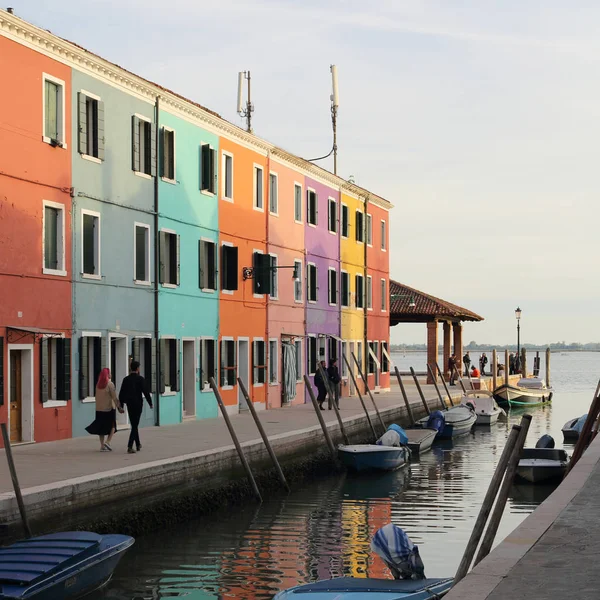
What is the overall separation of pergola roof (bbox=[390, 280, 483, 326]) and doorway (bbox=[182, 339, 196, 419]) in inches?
984

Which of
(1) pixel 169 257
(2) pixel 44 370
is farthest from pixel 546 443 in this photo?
(2) pixel 44 370

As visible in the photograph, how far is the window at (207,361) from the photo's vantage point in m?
29.9

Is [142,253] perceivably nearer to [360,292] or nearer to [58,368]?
[58,368]

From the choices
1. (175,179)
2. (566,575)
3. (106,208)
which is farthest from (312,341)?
(566,575)

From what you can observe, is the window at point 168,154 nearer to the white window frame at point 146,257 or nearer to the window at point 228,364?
the white window frame at point 146,257

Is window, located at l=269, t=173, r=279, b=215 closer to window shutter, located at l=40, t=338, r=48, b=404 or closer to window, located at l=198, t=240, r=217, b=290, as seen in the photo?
window, located at l=198, t=240, r=217, b=290

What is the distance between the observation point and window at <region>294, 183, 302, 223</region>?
125ft

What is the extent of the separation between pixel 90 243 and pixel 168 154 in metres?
4.53

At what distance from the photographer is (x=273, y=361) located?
35906mm

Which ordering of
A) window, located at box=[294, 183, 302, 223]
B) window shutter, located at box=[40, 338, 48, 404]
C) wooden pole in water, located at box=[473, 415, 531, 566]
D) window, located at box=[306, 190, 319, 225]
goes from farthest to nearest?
window, located at box=[306, 190, 319, 225], window, located at box=[294, 183, 302, 223], window shutter, located at box=[40, 338, 48, 404], wooden pole in water, located at box=[473, 415, 531, 566]

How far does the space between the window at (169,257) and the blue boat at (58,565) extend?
585 inches

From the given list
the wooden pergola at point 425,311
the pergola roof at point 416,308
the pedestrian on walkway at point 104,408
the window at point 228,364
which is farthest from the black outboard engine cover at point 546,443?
the pergola roof at point 416,308

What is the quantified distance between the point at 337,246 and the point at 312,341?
4.54 m

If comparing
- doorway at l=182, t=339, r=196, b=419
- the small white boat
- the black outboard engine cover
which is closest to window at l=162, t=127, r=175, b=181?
doorway at l=182, t=339, r=196, b=419
